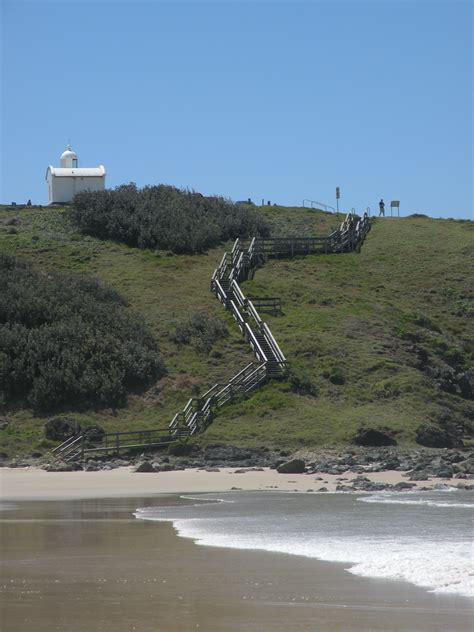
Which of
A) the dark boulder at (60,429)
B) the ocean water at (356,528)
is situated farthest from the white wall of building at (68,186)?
the ocean water at (356,528)

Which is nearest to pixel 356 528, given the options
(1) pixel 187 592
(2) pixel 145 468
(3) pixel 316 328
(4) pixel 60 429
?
(1) pixel 187 592

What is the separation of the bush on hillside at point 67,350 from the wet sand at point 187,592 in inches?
901

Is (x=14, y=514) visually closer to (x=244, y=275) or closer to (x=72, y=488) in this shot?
(x=72, y=488)

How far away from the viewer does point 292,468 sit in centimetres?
3102

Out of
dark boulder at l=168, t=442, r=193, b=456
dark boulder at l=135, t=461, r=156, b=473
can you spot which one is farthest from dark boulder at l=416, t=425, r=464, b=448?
dark boulder at l=135, t=461, r=156, b=473

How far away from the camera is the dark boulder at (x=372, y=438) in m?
35.8

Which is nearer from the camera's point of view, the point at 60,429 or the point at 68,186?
the point at 60,429

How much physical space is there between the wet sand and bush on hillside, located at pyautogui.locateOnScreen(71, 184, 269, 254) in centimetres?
4273

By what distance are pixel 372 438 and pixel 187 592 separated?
2290 cm

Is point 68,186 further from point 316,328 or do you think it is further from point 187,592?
point 187,592

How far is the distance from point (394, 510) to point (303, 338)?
24.6 metres

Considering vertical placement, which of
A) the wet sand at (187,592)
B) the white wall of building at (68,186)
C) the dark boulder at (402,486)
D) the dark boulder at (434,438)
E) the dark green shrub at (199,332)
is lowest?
the dark boulder at (434,438)

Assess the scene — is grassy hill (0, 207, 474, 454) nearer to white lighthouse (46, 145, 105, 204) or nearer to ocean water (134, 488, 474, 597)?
white lighthouse (46, 145, 105, 204)

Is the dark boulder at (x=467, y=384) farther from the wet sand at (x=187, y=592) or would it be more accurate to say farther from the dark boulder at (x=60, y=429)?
the wet sand at (x=187, y=592)
